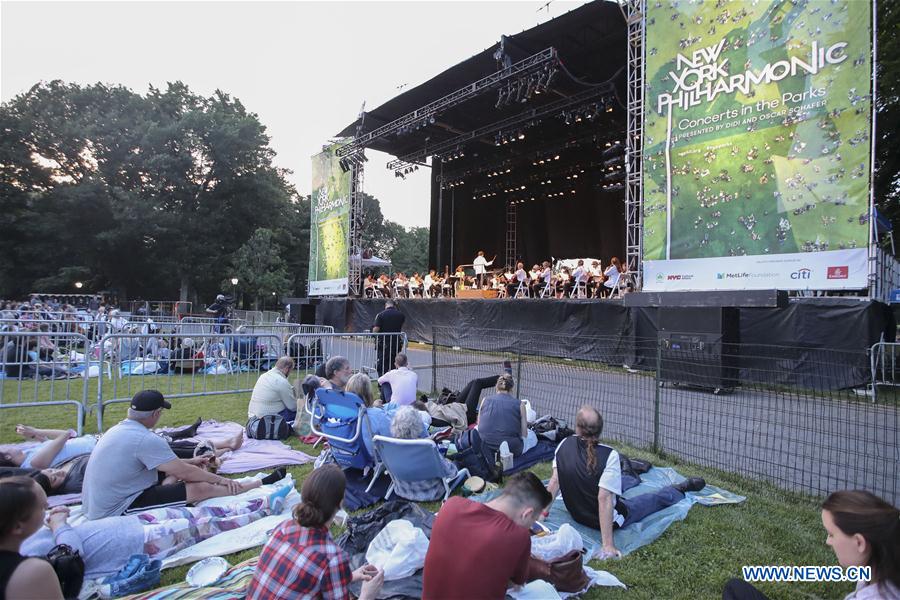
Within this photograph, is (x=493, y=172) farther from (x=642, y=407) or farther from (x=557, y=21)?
(x=642, y=407)

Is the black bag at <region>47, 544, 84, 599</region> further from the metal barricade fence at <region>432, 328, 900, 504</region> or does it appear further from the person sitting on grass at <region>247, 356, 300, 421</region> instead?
the metal barricade fence at <region>432, 328, 900, 504</region>

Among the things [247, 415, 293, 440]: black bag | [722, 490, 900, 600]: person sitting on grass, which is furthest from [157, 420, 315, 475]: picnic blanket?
[722, 490, 900, 600]: person sitting on grass

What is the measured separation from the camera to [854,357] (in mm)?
8680

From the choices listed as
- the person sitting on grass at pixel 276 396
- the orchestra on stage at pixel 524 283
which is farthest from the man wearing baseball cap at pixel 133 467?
the orchestra on stage at pixel 524 283

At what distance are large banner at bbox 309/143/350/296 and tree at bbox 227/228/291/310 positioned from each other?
10.9 metres

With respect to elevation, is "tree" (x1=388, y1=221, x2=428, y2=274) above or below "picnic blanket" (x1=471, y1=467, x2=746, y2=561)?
above

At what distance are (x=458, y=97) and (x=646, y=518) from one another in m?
15.8

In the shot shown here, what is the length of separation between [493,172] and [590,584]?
22210 millimetres

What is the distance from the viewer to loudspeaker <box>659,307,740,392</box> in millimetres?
8570

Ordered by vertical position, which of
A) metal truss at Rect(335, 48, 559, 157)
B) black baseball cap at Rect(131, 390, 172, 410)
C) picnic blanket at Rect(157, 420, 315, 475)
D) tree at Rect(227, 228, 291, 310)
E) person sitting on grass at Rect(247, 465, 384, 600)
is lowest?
picnic blanket at Rect(157, 420, 315, 475)

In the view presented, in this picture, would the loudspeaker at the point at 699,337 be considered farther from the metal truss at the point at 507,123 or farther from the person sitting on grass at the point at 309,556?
the metal truss at the point at 507,123

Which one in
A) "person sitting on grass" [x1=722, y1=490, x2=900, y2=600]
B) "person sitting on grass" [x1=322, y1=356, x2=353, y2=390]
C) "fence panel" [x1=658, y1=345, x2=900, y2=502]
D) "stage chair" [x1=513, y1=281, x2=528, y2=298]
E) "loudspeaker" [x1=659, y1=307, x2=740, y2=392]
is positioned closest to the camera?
"person sitting on grass" [x1=722, y1=490, x2=900, y2=600]

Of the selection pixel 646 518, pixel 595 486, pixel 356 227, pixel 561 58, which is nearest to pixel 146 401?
pixel 595 486

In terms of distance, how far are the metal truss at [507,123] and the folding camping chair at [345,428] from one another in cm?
1401
